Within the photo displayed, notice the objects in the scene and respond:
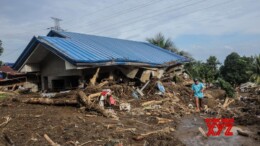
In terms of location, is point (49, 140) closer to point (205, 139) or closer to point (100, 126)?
point (100, 126)

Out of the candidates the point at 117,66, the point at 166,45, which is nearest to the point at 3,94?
the point at 117,66

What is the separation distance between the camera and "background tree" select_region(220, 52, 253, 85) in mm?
44284

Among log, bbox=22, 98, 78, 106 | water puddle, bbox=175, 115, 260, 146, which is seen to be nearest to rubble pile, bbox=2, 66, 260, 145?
log, bbox=22, 98, 78, 106

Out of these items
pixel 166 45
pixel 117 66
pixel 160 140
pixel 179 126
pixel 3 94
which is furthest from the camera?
pixel 166 45

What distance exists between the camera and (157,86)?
590 inches

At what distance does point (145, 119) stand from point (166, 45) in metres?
22.5

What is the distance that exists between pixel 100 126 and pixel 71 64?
5102 millimetres

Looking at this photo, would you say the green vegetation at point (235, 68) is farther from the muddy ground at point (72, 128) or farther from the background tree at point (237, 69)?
the muddy ground at point (72, 128)

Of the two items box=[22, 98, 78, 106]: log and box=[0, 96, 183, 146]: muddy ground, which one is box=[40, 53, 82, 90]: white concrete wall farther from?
box=[0, 96, 183, 146]: muddy ground

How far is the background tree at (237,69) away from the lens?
1743 inches

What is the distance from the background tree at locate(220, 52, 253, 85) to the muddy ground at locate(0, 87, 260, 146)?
3480 cm

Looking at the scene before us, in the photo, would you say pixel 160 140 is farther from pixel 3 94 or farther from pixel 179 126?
pixel 3 94

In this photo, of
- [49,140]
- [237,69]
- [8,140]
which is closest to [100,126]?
[49,140]

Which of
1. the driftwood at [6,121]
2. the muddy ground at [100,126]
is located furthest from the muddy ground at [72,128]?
the driftwood at [6,121]
